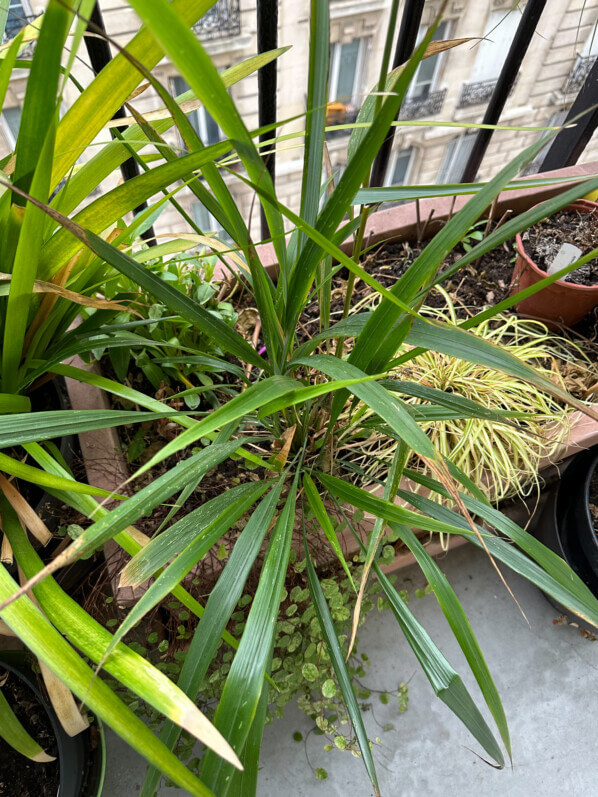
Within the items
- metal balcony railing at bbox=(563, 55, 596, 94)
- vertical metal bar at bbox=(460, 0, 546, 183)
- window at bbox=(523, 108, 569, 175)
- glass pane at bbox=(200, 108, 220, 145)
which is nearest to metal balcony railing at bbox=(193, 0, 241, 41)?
glass pane at bbox=(200, 108, 220, 145)

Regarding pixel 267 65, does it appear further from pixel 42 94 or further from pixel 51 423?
pixel 51 423

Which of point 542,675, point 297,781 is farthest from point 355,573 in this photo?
point 542,675

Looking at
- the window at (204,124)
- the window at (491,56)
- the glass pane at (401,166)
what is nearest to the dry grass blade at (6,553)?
the window at (204,124)

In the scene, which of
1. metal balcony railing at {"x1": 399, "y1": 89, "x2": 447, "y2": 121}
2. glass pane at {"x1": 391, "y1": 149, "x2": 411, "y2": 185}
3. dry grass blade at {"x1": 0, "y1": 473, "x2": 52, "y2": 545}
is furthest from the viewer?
glass pane at {"x1": 391, "y1": 149, "x2": 411, "y2": 185}

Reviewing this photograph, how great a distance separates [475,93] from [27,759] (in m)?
6.09

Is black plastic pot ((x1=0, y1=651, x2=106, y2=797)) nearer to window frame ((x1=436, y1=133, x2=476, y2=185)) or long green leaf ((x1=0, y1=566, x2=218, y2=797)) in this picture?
long green leaf ((x1=0, y1=566, x2=218, y2=797))

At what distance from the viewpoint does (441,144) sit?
19.9 feet

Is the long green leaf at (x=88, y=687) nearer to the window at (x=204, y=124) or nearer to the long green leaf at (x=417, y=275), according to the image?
the long green leaf at (x=417, y=275)

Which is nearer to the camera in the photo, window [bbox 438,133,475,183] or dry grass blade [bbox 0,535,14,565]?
dry grass blade [bbox 0,535,14,565]

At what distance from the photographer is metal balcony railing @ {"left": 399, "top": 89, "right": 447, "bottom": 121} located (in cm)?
532

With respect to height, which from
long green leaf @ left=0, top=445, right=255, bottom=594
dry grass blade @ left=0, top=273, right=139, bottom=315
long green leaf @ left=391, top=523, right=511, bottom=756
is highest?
dry grass blade @ left=0, top=273, right=139, bottom=315

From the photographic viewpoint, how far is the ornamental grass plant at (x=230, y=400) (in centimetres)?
41

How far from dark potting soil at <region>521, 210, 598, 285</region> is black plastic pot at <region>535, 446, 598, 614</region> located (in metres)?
0.34

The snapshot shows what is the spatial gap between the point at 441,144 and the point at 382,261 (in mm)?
5639
